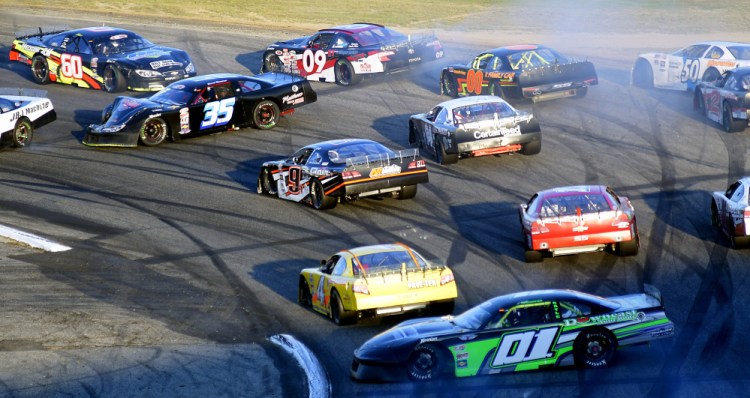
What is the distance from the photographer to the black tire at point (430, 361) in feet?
39.1

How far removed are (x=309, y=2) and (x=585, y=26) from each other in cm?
Answer: 1290

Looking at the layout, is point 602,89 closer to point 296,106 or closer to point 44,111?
point 296,106

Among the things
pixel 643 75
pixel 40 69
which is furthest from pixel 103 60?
pixel 643 75

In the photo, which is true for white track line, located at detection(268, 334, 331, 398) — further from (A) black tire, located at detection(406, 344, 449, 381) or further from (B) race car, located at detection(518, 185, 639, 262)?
(B) race car, located at detection(518, 185, 639, 262)

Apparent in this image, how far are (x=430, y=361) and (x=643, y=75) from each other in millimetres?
19795

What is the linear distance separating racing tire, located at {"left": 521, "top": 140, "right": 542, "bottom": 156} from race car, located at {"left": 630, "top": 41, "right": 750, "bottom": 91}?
21.6 feet

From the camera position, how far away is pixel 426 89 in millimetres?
30328

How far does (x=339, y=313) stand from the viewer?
1397 centimetres

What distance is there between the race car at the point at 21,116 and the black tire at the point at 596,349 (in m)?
16.7

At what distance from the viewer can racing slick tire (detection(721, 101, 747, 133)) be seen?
23969 millimetres

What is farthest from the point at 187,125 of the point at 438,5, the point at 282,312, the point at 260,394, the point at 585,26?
the point at 438,5

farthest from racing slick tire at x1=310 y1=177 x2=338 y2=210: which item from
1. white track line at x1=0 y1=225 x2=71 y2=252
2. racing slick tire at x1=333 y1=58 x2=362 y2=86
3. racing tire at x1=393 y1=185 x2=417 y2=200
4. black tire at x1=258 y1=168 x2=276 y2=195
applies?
racing slick tire at x1=333 y1=58 x2=362 y2=86

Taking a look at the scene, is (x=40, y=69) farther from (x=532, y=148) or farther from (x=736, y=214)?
(x=736, y=214)

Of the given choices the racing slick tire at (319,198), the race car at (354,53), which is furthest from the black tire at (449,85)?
the racing slick tire at (319,198)
